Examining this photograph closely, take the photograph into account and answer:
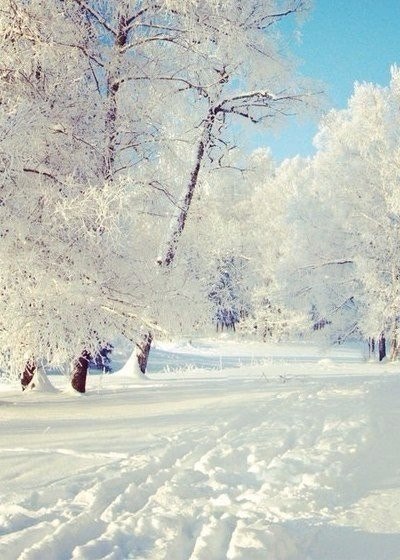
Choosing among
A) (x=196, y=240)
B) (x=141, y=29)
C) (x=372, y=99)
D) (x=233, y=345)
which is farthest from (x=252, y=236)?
(x=141, y=29)

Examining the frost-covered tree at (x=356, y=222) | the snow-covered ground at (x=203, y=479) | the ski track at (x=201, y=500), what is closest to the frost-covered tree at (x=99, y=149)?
the snow-covered ground at (x=203, y=479)

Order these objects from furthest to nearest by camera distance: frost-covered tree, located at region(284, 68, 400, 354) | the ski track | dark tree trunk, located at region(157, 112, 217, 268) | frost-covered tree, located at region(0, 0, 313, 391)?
frost-covered tree, located at region(284, 68, 400, 354)
dark tree trunk, located at region(157, 112, 217, 268)
frost-covered tree, located at region(0, 0, 313, 391)
the ski track

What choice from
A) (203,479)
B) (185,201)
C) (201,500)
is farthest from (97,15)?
(201,500)

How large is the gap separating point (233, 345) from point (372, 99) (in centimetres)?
2231

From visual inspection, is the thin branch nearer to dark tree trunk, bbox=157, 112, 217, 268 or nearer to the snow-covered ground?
dark tree trunk, bbox=157, 112, 217, 268

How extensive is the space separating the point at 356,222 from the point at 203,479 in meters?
16.6

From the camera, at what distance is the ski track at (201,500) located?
291cm

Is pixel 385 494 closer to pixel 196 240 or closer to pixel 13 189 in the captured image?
pixel 13 189

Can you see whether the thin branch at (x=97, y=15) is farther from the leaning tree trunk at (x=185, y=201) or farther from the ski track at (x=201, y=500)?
the ski track at (x=201, y=500)

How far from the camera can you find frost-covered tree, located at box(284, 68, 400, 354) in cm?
1850

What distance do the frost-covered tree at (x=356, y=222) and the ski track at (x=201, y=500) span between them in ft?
44.1

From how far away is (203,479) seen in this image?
4172 mm

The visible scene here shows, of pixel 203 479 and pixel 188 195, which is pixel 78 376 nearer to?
pixel 188 195

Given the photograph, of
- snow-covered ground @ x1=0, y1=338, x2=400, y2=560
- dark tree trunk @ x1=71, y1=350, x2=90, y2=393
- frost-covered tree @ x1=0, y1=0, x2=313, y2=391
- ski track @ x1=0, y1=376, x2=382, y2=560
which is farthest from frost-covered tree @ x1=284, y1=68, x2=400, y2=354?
ski track @ x1=0, y1=376, x2=382, y2=560
